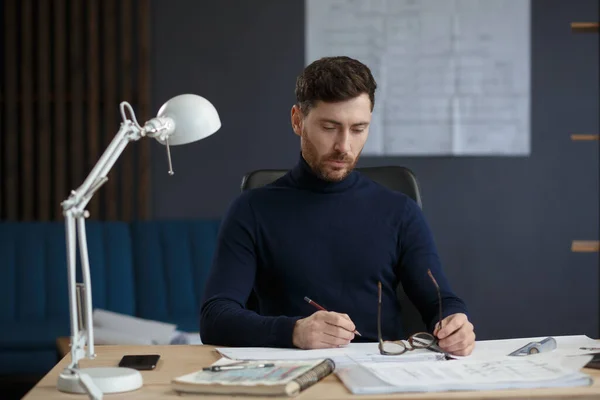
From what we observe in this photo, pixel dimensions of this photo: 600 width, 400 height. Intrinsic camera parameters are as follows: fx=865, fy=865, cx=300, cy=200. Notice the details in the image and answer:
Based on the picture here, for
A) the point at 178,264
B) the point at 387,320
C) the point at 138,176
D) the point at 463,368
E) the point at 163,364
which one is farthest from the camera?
the point at 138,176

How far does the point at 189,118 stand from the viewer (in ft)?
5.04

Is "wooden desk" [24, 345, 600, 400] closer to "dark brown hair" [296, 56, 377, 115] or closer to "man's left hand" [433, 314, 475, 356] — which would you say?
"man's left hand" [433, 314, 475, 356]

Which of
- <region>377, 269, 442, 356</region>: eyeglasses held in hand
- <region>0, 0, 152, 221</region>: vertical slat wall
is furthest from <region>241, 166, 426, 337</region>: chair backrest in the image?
<region>0, 0, 152, 221</region>: vertical slat wall

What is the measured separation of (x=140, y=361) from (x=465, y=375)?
0.58m

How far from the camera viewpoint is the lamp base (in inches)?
Answer: 54.4

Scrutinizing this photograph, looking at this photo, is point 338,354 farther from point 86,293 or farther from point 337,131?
point 337,131

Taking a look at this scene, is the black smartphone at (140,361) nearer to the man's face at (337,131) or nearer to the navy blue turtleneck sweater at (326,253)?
the navy blue turtleneck sweater at (326,253)

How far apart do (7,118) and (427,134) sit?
2112 mm

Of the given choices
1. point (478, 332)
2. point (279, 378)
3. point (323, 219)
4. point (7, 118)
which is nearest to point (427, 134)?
point (478, 332)

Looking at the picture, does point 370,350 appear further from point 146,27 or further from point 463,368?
point 146,27

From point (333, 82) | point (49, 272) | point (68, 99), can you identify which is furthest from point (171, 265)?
point (333, 82)

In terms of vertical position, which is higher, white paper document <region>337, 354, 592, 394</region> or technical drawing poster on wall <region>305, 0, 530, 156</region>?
technical drawing poster on wall <region>305, 0, 530, 156</region>

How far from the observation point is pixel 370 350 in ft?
5.50

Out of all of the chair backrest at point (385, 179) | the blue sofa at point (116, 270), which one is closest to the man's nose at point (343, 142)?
the chair backrest at point (385, 179)
